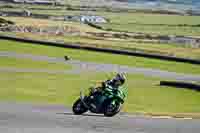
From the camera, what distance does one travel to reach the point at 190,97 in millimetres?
33594

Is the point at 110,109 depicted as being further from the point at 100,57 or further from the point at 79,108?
the point at 100,57

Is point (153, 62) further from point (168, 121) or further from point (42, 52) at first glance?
point (168, 121)

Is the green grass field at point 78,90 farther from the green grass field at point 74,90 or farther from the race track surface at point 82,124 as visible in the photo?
the race track surface at point 82,124

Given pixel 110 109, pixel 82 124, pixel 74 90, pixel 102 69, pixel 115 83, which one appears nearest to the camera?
pixel 82 124

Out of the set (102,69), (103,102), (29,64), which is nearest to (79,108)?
(103,102)

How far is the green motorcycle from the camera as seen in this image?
21.4m

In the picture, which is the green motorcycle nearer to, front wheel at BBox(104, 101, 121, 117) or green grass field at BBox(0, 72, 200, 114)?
front wheel at BBox(104, 101, 121, 117)

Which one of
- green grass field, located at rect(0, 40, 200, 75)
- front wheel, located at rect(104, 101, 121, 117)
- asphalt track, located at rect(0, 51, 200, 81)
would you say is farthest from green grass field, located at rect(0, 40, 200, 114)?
front wheel, located at rect(104, 101, 121, 117)

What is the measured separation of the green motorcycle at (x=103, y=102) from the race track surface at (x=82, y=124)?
69cm

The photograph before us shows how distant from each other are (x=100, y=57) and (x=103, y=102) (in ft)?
116

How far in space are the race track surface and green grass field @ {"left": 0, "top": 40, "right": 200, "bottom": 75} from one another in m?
30.8

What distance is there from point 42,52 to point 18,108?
35.9 meters

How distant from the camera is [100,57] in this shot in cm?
5700

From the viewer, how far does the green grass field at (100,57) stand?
172 feet
